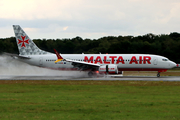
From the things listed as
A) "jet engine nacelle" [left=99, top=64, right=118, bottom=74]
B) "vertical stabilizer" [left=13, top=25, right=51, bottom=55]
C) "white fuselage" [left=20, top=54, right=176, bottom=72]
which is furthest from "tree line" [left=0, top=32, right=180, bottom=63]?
"jet engine nacelle" [left=99, top=64, right=118, bottom=74]

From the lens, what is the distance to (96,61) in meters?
40.3

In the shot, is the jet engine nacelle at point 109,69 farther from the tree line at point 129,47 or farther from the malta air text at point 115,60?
the tree line at point 129,47

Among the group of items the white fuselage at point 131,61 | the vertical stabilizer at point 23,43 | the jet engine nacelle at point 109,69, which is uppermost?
the vertical stabilizer at point 23,43

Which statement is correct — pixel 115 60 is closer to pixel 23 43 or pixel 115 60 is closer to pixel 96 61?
pixel 96 61

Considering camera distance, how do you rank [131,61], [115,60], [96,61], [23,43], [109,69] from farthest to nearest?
1. [23,43]
2. [96,61]
3. [115,60]
4. [131,61]
5. [109,69]

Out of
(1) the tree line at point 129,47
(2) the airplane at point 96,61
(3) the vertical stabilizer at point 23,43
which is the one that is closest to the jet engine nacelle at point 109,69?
(2) the airplane at point 96,61

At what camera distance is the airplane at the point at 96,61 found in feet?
124

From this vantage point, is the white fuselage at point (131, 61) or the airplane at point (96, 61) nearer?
the airplane at point (96, 61)

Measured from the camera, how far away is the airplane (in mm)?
37919

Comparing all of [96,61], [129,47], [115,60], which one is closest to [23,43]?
[96,61]

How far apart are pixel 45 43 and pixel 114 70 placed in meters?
60.8

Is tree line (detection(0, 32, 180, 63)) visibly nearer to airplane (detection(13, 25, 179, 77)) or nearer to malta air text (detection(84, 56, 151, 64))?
airplane (detection(13, 25, 179, 77))
